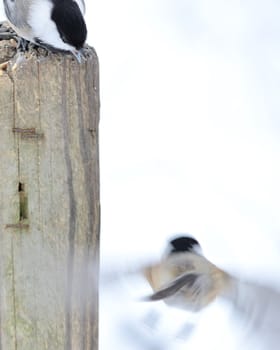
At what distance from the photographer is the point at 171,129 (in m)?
3.37

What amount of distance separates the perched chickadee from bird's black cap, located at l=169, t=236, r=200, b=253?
2.15 feet

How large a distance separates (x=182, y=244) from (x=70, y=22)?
75 cm

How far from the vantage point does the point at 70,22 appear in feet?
5.49

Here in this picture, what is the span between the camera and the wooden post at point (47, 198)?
4.95 feet

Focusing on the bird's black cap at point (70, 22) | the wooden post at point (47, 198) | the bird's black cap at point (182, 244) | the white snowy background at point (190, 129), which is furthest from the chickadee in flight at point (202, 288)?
the bird's black cap at point (70, 22)

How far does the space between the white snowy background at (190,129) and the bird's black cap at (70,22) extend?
857 mm

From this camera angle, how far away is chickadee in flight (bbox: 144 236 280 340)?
6.29 ft

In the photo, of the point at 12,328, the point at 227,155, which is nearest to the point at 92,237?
the point at 12,328

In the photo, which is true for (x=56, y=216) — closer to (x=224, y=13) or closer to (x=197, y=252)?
Answer: (x=197, y=252)

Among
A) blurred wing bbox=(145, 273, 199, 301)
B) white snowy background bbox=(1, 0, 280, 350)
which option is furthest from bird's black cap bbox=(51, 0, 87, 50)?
white snowy background bbox=(1, 0, 280, 350)

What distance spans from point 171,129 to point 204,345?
3.67 ft

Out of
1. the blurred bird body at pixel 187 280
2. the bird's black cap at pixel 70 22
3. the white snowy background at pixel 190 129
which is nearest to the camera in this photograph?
the bird's black cap at pixel 70 22

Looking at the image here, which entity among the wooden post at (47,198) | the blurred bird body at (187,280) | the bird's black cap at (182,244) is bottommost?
the blurred bird body at (187,280)

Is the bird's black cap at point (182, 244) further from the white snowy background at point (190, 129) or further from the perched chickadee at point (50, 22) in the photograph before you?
the perched chickadee at point (50, 22)
